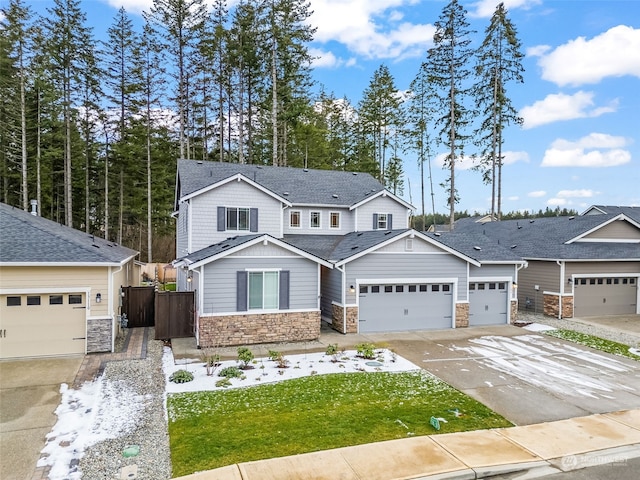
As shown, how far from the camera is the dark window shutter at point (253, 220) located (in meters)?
17.3


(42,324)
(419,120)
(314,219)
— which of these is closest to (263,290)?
(42,324)

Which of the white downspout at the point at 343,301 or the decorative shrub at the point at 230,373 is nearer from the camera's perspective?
the decorative shrub at the point at 230,373

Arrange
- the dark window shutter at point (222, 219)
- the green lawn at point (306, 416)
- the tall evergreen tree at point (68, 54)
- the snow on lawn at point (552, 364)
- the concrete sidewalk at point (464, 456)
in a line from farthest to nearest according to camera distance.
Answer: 1. the tall evergreen tree at point (68, 54)
2. the dark window shutter at point (222, 219)
3. the snow on lawn at point (552, 364)
4. the green lawn at point (306, 416)
5. the concrete sidewalk at point (464, 456)

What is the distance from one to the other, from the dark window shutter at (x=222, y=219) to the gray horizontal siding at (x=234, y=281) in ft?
14.8

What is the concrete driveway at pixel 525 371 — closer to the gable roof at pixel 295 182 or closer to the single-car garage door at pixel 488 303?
the single-car garage door at pixel 488 303

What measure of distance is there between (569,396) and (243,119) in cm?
2887

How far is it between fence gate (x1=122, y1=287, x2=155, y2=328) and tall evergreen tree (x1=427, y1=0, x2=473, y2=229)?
18986 mm

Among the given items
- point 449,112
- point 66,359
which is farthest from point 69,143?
point 449,112

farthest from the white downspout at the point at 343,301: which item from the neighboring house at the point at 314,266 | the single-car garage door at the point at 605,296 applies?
the single-car garage door at the point at 605,296

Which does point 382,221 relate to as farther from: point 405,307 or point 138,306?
point 138,306

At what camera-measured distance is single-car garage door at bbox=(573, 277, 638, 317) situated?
60.6 ft

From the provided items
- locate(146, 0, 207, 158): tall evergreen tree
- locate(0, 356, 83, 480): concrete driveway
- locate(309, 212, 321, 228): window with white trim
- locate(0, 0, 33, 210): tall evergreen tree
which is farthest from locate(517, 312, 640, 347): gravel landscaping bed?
locate(0, 0, 33, 210): tall evergreen tree

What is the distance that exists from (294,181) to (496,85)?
16578 mm

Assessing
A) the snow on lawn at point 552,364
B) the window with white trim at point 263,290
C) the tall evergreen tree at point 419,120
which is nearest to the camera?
the snow on lawn at point 552,364
